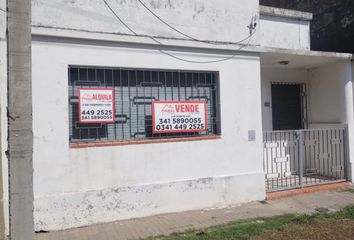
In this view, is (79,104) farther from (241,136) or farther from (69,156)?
(241,136)

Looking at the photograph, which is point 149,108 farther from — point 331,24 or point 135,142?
point 331,24

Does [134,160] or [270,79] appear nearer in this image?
[134,160]

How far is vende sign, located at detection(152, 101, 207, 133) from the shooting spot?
7664mm

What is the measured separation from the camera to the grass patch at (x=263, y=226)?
6191mm

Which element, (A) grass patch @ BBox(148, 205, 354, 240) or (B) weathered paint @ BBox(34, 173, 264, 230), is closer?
(A) grass patch @ BBox(148, 205, 354, 240)

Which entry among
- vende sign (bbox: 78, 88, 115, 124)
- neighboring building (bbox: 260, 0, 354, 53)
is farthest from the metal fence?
vende sign (bbox: 78, 88, 115, 124)

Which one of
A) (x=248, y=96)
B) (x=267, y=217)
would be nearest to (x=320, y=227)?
(x=267, y=217)

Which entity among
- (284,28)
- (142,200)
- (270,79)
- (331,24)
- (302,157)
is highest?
(331,24)

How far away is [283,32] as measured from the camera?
9711 millimetres

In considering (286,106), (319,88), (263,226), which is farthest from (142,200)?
(319,88)

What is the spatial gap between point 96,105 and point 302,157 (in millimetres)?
5474

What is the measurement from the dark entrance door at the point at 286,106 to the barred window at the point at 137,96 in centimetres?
326

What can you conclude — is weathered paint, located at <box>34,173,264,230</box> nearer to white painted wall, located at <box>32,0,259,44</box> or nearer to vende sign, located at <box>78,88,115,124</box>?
vende sign, located at <box>78,88,115,124</box>

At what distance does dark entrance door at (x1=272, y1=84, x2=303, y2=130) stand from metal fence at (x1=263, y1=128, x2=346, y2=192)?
74 cm
